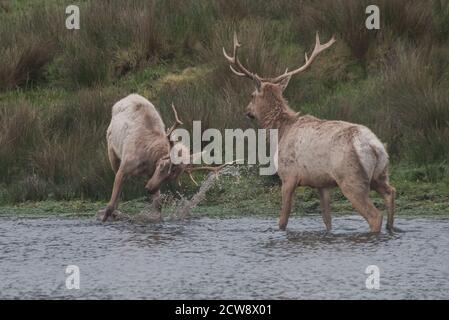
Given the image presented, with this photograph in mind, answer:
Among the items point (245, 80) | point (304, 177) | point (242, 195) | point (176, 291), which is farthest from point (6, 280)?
point (245, 80)

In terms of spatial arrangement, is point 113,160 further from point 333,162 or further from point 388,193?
point 388,193

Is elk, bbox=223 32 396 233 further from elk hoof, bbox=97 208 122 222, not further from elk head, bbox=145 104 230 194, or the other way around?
elk hoof, bbox=97 208 122 222

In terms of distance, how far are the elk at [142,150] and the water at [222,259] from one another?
1.59 feet

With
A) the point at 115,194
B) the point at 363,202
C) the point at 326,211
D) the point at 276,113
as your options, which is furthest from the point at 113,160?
the point at 363,202

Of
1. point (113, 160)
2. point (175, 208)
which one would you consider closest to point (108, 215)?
point (175, 208)

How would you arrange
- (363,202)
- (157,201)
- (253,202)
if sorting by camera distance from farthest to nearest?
(253,202), (157,201), (363,202)

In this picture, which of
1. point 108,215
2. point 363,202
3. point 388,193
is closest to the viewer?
point 363,202

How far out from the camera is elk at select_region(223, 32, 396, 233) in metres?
11.6

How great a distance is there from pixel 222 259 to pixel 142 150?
8.93 feet

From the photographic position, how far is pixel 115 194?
13.5m

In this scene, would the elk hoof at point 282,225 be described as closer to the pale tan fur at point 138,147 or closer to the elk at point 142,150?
the elk at point 142,150

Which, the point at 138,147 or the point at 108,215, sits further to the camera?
the point at 138,147

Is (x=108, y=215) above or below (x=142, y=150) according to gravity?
below

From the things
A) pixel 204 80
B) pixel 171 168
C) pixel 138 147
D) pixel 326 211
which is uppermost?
pixel 204 80
